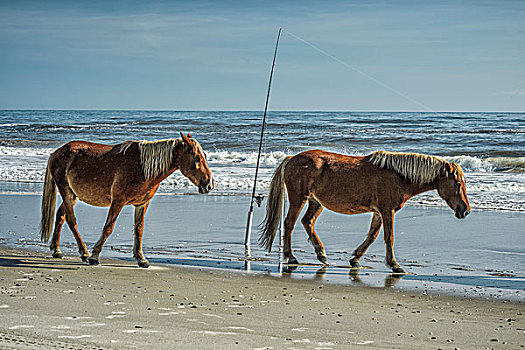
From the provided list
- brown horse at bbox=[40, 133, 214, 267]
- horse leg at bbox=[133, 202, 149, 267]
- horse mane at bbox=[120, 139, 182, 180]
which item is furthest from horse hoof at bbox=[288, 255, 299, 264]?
horse mane at bbox=[120, 139, 182, 180]

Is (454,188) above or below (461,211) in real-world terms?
above

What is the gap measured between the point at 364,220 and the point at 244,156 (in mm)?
14192

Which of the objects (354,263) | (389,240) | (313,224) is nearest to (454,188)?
(389,240)

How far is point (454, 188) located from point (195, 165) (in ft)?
8.22

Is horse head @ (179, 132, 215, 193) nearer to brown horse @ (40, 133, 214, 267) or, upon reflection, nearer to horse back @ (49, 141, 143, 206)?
brown horse @ (40, 133, 214, 267)

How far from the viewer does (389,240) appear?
633cm

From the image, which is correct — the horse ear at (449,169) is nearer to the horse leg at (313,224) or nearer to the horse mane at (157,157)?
the horse leg at (313,224)

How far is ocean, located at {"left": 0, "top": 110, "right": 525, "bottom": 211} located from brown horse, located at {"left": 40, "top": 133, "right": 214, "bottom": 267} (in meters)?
5.99

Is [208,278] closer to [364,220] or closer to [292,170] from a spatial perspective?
[292,170]

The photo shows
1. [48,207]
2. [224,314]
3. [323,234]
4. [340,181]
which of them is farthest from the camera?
[323,234]

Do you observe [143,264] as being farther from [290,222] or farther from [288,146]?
[288,146]

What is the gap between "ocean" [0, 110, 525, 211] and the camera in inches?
535

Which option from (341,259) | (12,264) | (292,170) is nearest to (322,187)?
A: (292,170)

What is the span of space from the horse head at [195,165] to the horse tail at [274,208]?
0.84 m
